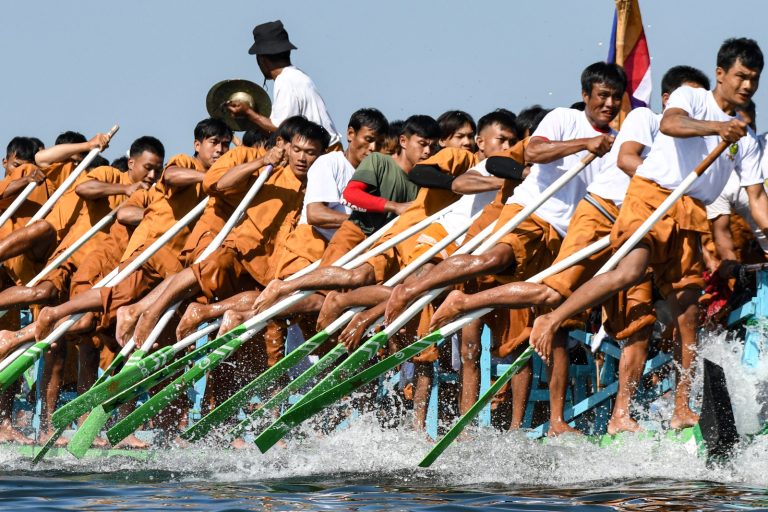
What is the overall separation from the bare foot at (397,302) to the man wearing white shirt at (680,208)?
1.03 metres

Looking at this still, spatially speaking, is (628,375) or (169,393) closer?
(628,375)

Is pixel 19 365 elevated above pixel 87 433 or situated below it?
above

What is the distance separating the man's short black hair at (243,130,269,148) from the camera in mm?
12148

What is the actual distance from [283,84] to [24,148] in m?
3.22

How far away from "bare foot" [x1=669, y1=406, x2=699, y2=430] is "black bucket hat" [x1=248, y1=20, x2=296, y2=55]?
4524mm

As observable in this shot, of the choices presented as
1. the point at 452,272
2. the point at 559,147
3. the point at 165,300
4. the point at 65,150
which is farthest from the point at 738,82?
the point at 65,150

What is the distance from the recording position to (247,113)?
12.0 meters

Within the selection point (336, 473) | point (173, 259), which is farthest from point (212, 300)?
point (336, 473)

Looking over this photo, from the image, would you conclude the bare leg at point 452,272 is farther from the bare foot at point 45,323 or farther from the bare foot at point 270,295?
the bare foot at point 45,323

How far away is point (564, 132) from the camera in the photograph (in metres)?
9.40

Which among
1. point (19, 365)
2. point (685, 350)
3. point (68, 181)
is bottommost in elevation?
point (685, 350)

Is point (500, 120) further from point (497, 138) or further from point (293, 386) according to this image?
point (293, 386)

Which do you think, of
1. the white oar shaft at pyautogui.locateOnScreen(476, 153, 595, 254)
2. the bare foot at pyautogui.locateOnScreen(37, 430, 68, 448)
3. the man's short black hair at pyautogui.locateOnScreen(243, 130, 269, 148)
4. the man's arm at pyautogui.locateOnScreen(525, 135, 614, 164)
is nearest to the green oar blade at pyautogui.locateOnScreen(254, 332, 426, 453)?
the white oar shaft at pyautogui.locateOnScreen(476, 153, 595, 254)

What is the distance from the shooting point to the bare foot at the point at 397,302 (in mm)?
9367
